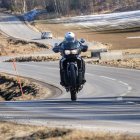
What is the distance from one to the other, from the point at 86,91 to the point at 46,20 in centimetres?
9801

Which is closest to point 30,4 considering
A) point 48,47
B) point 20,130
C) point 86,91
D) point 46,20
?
point 46,20

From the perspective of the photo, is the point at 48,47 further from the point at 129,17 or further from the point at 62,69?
the point at 62,69

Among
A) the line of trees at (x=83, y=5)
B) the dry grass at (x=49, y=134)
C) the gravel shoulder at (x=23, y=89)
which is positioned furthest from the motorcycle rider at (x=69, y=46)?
the line of trees at (x=83, y=5)

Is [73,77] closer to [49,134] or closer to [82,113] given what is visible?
[82,113]

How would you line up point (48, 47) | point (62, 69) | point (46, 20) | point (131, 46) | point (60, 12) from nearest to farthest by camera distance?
point (62, 69)
point (131, 46)
point (48, 47)
point (46, 20)
point (60, 12)

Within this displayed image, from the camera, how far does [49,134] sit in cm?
1127

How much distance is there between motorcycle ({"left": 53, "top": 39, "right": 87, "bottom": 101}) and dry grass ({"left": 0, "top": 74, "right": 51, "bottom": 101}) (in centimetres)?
925

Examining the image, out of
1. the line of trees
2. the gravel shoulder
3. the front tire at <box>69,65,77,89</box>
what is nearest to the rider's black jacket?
the front tire at <box>69,65,77,89</box>

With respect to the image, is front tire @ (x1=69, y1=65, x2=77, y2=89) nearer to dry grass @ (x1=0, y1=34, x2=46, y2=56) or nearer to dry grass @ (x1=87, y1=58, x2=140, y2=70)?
dry grass @ (x1=87, y1=58, x2=140, y2=70)

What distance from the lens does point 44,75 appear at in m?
34.3

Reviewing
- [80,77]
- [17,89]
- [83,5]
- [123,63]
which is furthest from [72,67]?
[83,5]

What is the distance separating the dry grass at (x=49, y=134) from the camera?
10.5m

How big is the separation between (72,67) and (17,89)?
15.9 m

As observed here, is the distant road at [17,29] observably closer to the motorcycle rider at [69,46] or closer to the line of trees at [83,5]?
the line of trees at [83,5]
